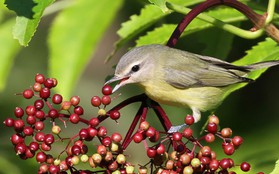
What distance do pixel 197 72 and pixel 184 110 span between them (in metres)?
1.88

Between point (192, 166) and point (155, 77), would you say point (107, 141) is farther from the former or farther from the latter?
point (155, 77)

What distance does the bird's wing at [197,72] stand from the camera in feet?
15.9

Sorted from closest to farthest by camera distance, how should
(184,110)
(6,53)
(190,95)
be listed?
(190,95) < (6,53) < (184,110)

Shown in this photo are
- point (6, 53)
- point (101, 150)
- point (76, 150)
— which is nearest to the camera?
point (101, 150)

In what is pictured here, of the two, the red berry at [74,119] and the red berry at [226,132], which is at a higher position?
the red berry at [226,132]

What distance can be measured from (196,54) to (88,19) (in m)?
0.80

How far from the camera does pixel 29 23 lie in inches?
148

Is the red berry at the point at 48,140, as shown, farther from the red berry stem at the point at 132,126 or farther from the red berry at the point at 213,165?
the red berry at the point at 213,165

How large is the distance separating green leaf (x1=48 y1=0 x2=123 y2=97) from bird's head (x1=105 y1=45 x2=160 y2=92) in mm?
279

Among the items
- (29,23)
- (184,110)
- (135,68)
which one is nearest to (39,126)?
(29,23)

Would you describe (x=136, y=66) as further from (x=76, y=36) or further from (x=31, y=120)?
(x=31, y=120)

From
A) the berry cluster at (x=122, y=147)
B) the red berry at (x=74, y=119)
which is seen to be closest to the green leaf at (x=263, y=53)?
the berry cluster at (x=122, y=147)

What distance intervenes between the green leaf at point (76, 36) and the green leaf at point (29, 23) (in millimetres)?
1017

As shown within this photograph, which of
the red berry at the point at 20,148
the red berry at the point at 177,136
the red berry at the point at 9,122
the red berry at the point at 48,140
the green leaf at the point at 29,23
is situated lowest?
the red berry at the point at 20,148
